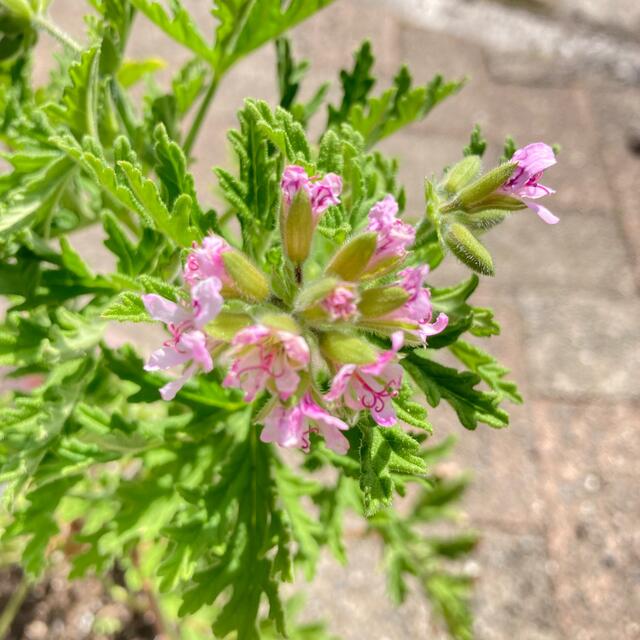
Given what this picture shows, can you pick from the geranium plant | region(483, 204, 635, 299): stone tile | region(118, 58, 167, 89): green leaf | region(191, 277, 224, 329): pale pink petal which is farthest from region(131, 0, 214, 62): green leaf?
region(483, 204, 635, 299): stone tile

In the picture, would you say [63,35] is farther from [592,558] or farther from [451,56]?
[451,56]

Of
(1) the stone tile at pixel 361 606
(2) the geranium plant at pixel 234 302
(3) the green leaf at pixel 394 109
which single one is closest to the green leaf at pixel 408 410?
(2) the geranium plant at pixel 234 302

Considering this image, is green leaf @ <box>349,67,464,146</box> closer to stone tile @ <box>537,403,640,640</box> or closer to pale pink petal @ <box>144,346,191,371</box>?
pale pink petal @ <box>144,346,191,371</box>

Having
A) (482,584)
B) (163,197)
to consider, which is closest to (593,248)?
(482,584)

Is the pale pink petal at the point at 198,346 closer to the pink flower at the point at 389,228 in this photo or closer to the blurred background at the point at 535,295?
the pink flower at the point at 389,228

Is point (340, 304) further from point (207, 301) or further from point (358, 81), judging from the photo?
point (358, 81)

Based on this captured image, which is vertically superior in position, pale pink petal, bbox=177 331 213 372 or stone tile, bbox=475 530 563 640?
pale pink petal, bbox=177 331 213 372
